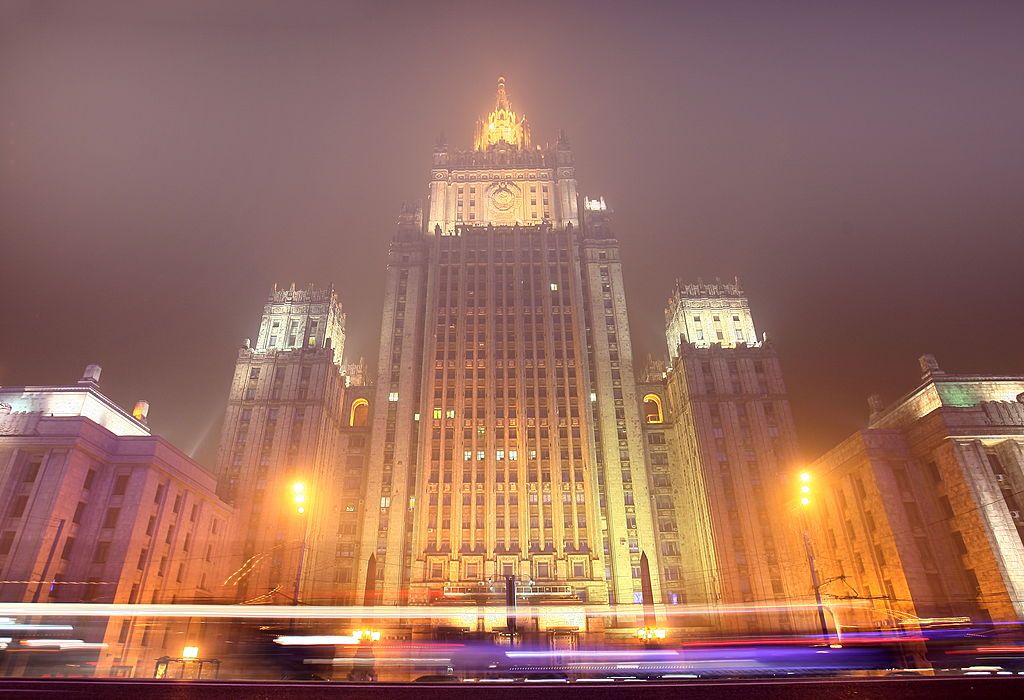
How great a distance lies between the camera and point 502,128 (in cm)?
12900

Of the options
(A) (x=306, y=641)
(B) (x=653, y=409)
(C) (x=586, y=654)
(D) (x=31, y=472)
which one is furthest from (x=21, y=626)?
(B) (x=653, y=409)

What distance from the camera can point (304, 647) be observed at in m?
16.2

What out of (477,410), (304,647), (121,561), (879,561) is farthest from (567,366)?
(304,647)

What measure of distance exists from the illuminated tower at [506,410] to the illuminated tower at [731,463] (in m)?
7.84

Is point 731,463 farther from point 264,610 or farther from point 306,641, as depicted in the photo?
point 306,641

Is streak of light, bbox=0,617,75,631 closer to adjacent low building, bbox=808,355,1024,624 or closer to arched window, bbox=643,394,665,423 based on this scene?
adjacent low building, bbox=808,355,1024,624

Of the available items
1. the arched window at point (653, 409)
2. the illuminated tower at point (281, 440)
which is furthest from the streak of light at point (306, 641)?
the arched window at point (653, 409)

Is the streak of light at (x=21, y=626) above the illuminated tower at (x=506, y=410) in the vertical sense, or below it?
below

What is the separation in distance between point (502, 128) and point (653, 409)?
72459 millimetres

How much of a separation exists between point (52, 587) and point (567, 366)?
60.5m

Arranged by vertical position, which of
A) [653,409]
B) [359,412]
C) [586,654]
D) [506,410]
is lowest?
[586,654]

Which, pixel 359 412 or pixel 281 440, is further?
pixel 359 412

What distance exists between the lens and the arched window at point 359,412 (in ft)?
311

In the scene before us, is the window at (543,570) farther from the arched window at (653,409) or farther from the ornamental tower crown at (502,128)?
the ornamental tower crown at (502,128)
